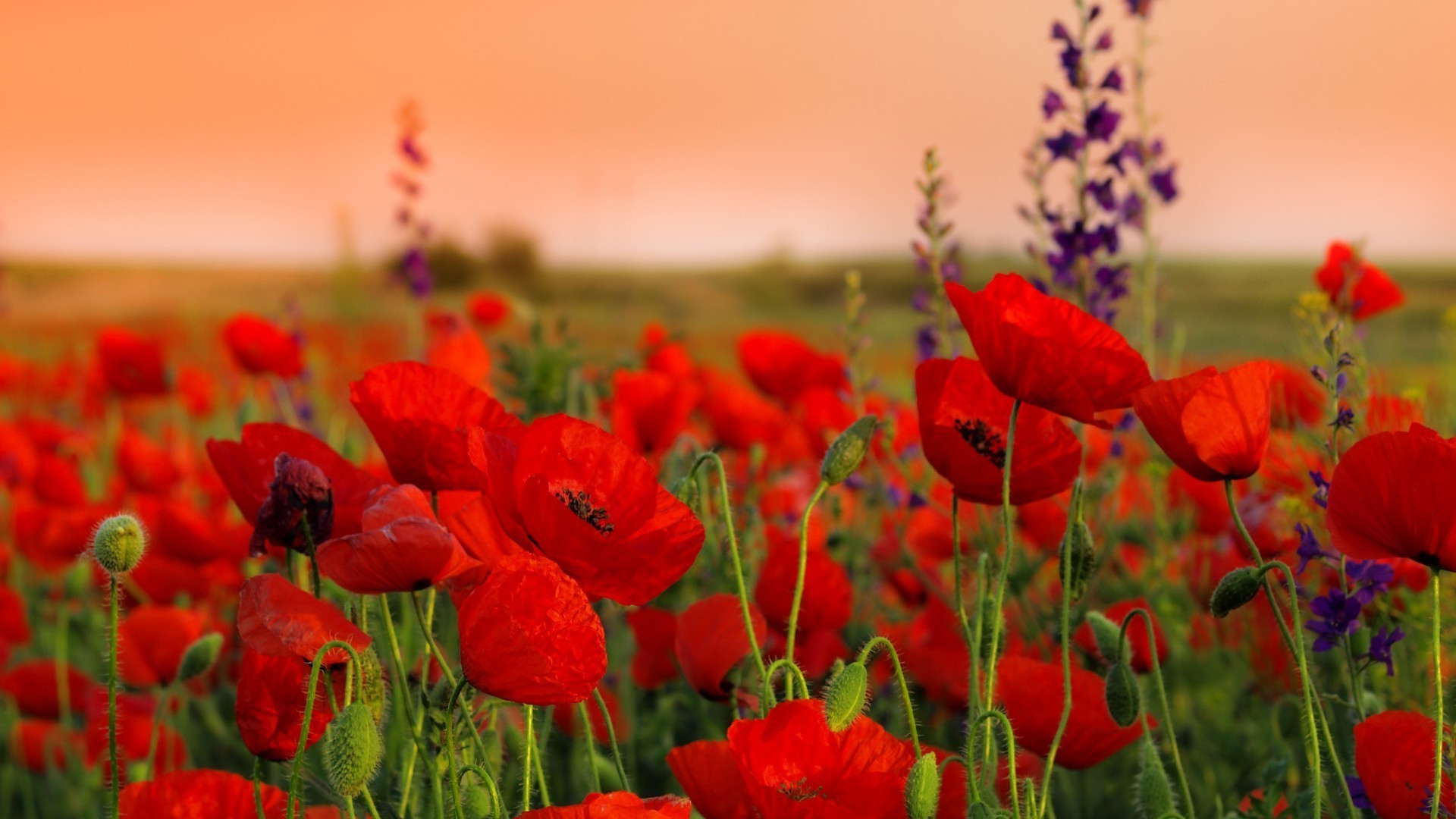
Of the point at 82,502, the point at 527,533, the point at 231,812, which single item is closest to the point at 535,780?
the point at 231,812

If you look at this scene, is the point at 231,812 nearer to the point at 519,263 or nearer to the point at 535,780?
the point at 535,780

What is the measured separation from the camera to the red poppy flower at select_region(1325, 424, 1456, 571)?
0.86 meters

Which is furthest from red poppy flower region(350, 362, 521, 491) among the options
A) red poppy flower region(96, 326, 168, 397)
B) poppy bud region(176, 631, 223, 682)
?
red poppy flower region(96, 326, 168, 397)

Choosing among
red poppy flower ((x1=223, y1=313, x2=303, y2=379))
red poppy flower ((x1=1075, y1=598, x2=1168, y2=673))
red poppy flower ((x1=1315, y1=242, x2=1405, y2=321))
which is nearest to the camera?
red poppy flower ((x1=1075, y1=598, x2=1168, y2=673))

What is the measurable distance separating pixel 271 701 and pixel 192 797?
0.08m

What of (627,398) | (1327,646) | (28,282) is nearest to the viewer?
(1327,646)

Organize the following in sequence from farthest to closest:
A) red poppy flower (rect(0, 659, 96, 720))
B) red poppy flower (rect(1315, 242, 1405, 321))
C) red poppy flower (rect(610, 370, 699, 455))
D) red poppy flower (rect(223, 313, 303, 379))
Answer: red poppy flower (rect(223, 313, 303, 379)) → red poppy flower (rect(610, 370, 699, 455)) → red poppy flower (rect(0, 659, 96, 720)) → red poppy flower (rect(1315, 242, 1405, 321))

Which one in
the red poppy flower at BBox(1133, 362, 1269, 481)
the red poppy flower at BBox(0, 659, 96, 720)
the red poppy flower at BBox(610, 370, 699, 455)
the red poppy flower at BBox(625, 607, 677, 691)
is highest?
the red poppy flower at BBox(1133, 362, 1269, 481)

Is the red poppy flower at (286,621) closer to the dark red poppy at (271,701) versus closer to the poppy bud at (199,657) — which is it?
the dark red poppy at (271,701)

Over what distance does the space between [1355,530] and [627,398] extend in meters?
1.24

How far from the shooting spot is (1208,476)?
3.22 feet

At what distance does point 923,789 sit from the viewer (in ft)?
2.62

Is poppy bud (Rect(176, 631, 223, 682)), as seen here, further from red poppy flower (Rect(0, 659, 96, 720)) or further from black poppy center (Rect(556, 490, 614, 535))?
red poppy flower (Rect(0, 659, 96, 720))

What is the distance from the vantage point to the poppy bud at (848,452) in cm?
101
